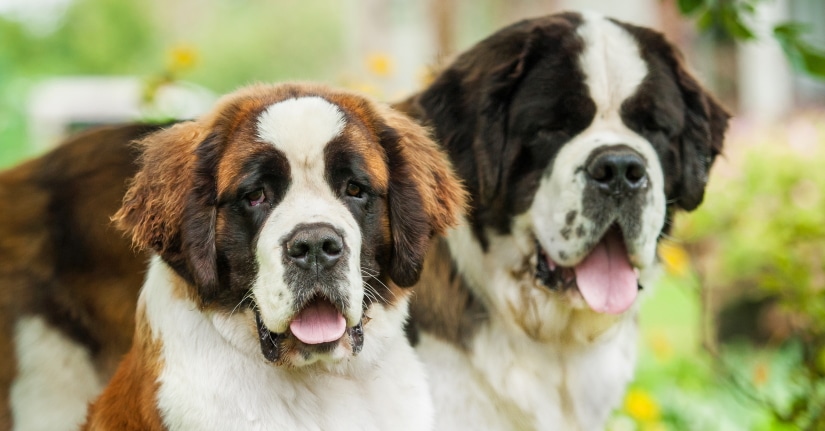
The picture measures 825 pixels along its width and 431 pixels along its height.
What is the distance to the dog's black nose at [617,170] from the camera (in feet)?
12.3

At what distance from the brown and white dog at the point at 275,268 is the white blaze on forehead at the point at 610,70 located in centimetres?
85

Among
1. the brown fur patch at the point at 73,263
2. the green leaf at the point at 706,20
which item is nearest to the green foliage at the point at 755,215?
the green leaf at the point at 706,20

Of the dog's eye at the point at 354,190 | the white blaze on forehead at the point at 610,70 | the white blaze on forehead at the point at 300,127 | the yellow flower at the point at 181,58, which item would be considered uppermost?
the white blaze on forehead at the point at 300,127

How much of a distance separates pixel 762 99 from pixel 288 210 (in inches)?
526

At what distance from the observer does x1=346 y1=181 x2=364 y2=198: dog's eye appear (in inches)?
132

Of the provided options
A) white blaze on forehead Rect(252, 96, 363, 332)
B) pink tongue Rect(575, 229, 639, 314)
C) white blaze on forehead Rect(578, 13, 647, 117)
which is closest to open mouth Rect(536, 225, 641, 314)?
pink tongue Rect(575, 229, 639, 314)

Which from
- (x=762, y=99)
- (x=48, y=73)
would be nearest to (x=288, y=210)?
(x=762, y=99)

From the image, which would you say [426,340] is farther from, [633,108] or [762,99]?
[762,99]

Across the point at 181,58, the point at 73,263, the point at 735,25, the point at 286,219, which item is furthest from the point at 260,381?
the point at 181,58

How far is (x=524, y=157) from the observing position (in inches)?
160

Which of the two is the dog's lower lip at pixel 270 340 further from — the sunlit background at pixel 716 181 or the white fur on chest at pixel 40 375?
the white fur on chest at pixel 40 375

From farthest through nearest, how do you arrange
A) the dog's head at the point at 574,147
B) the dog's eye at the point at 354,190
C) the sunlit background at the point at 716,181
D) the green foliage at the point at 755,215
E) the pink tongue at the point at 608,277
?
the green foliage at the point at 755,215, the sunlit background at the point at 716,181, the pink tongue at the point at 608,277, the dog's head at the point at 574,147, the dog's eye at the point at 354,190

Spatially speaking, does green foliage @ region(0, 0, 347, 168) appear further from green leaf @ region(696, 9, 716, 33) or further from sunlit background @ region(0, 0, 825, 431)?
green leaf @ region(696, 9, 716, 33)

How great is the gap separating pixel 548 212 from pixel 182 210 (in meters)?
1.41
